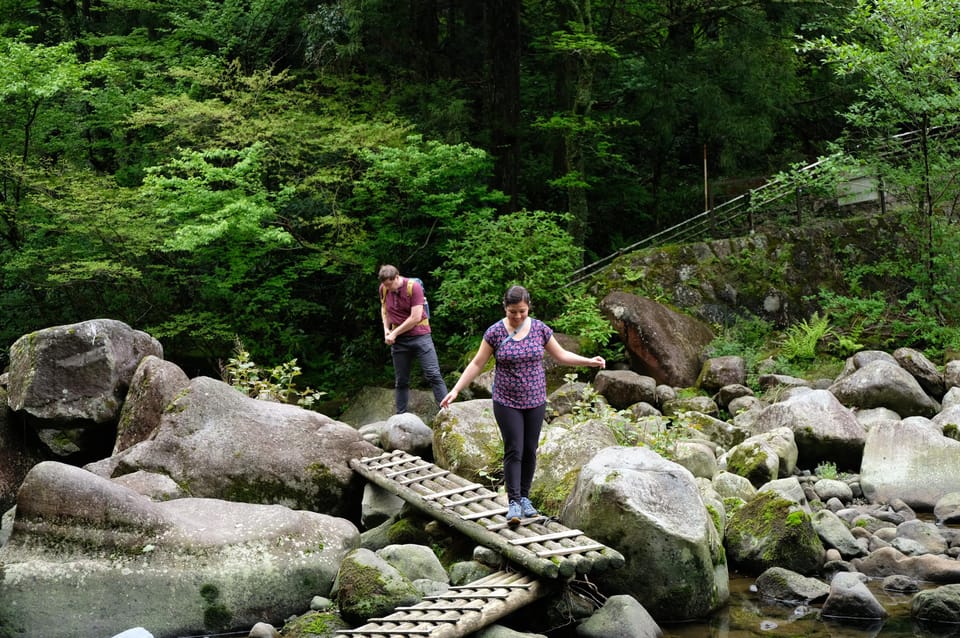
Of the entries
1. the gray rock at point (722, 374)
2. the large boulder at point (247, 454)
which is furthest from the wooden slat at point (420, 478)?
the gray rock at point (722, 374)

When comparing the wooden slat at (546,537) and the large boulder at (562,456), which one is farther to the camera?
the large boulder at (562,456)

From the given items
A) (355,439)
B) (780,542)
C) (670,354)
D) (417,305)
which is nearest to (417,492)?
(355,439)

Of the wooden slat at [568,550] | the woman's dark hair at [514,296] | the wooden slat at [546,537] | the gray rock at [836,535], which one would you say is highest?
the woman's dark hair at [514,296]

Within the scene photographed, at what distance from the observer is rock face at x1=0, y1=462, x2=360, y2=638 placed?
7.00 metres

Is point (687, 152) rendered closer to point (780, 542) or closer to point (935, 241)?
point (935, 241)

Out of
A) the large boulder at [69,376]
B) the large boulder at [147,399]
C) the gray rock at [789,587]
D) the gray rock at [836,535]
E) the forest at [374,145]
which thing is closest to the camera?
the gray rock at [789,587]

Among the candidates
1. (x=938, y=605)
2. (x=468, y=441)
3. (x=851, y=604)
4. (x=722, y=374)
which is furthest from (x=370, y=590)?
(x=722, y=374)

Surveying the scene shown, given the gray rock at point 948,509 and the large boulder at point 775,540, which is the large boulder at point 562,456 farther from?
the gray rock at point 948,509

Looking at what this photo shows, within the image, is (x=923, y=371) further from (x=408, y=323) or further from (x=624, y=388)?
(x=408, y=323)

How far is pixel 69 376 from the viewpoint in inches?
438

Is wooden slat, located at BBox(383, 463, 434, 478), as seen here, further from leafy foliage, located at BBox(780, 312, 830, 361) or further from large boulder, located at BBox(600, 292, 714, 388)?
leafy foliage, located at BBox(780, 312, 830, 361)

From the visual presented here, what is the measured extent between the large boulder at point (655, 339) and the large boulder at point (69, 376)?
25.7ft

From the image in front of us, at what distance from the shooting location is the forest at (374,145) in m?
16.1

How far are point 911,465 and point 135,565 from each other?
7792 millimetres
